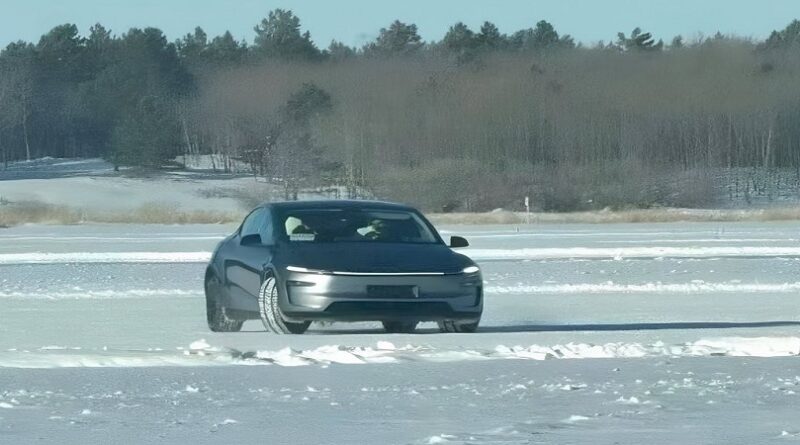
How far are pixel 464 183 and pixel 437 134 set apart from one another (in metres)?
4.22

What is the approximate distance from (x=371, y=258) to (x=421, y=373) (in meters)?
2.83

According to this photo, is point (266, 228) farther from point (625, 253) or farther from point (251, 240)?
point (625, 253)

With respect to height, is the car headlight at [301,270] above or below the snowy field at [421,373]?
above

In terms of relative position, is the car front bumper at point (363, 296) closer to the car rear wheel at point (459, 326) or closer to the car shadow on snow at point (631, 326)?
the car rear wheel at point (459, 326)

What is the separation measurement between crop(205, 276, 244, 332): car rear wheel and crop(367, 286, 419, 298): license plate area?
1906mm

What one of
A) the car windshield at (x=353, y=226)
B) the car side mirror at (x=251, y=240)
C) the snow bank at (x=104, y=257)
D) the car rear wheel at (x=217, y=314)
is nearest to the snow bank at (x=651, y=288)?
the car windshield at (x=353, y=226)

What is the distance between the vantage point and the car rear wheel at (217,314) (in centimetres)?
1424

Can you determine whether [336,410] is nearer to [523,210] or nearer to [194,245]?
[194,245]

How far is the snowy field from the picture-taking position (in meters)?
8.07

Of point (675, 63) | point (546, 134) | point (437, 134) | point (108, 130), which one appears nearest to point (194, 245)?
point (675, 63)

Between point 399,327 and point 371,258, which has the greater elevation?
point 371,258

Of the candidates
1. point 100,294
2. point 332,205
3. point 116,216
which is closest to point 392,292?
point 332,205

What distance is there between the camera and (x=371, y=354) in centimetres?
1137

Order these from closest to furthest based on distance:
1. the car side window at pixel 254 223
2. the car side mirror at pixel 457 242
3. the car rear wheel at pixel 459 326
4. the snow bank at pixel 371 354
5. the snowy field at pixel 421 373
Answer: the snowy field at pixel 421 373
the snow bank at pixel 371 354
the car rear wheel at pixel 459 326
the car side window at pixel 254 223
the car side mirror at pixel 457 242
